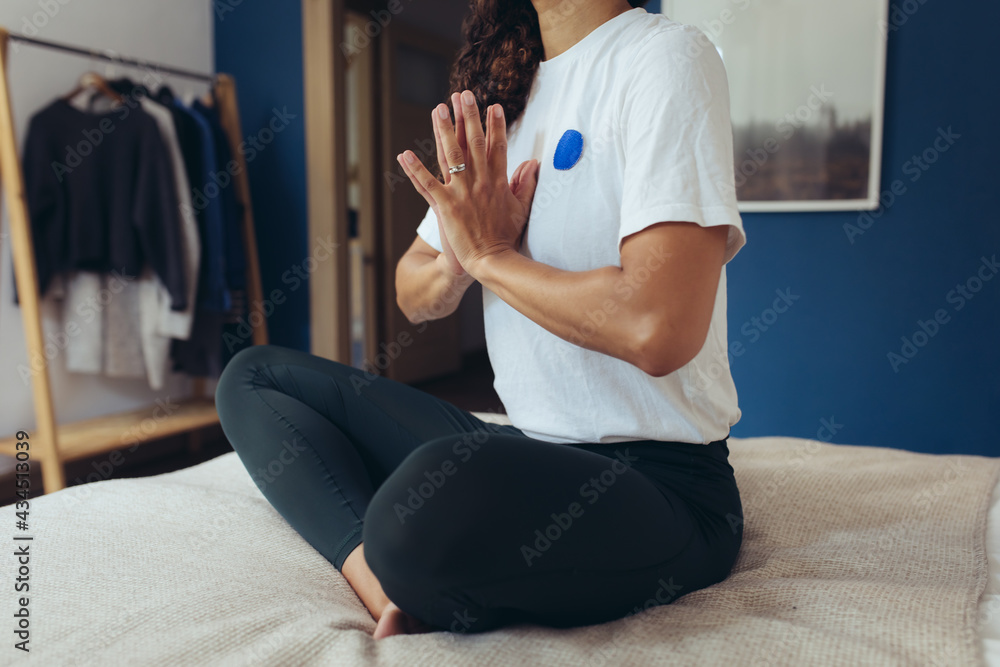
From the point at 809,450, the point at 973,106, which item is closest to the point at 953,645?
the point at 809,450

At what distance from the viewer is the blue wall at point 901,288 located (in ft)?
6.82

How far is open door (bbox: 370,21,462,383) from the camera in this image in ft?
14.3

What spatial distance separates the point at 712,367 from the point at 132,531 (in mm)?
757

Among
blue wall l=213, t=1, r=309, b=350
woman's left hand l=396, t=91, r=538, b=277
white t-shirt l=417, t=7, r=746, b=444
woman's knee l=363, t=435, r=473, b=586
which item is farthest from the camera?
blue wall l=213, t=1, r=309, b=350

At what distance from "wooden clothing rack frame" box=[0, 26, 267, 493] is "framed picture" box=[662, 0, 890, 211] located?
185cm

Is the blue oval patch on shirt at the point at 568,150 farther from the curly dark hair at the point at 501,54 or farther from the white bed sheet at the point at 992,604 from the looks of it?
the white bed sheet at the point at 992,604

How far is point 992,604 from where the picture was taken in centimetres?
73

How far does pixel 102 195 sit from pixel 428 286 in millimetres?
1990

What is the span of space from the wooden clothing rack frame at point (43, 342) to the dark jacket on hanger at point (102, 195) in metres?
0.13
